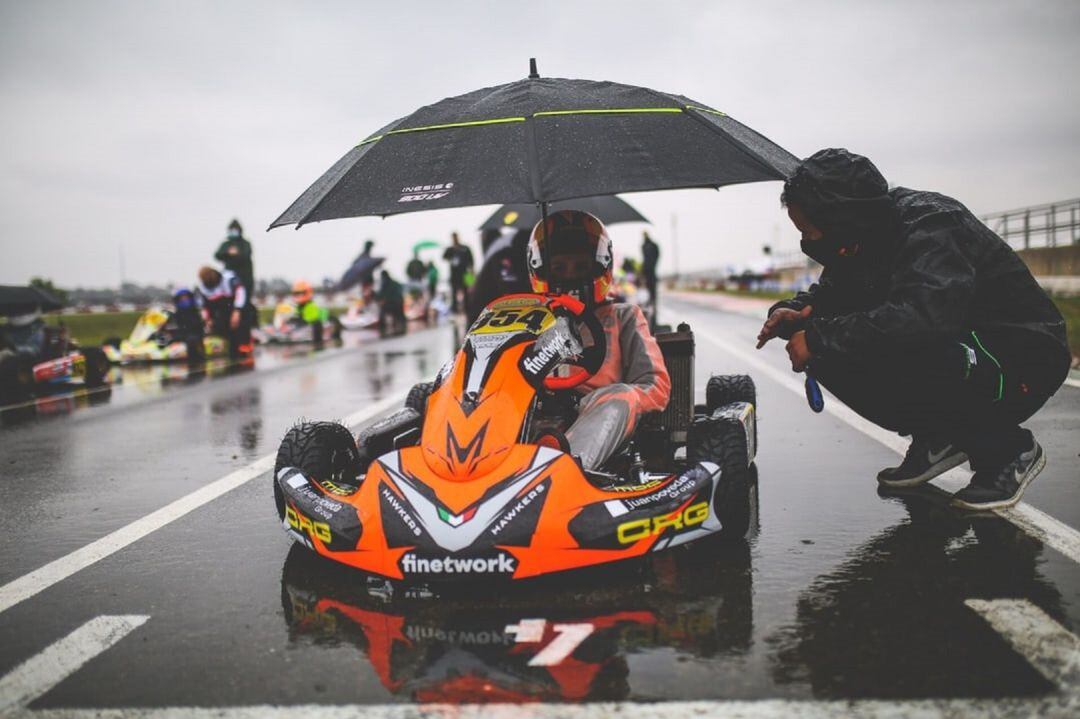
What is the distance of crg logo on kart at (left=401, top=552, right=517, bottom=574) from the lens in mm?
3256

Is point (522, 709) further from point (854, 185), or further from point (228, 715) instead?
point (854, 185)

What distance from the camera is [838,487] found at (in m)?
5.04

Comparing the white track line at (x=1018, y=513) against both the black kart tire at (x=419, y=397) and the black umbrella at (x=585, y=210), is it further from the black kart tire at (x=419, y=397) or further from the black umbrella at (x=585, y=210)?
the black kart tire at (x=419, y=397)

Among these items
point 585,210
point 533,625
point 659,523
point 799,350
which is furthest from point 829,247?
point 585,210

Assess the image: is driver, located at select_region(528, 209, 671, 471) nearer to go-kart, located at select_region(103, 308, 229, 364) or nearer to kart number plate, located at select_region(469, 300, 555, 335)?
kart number plate, located at select_region(469, 300, 555, 335)

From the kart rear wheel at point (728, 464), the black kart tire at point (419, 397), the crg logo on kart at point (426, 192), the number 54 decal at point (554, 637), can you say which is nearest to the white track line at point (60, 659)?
the number 54 decal at point (554, 637)

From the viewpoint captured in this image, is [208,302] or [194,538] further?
[208,302]

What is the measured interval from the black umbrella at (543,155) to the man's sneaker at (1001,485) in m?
1.59

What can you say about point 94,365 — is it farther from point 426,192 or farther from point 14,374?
point 426,192

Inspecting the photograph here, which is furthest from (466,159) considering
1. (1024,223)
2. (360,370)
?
(1024,223)

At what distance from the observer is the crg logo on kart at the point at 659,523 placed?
11.2 feet

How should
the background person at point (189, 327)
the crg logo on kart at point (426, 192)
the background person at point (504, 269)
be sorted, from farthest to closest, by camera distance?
the background person at point (189, 327), the background person at point (504, 269), the crg logo on kart at point (426, 192)

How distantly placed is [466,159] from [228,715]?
2.37 metres

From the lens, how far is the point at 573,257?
4898 mm
